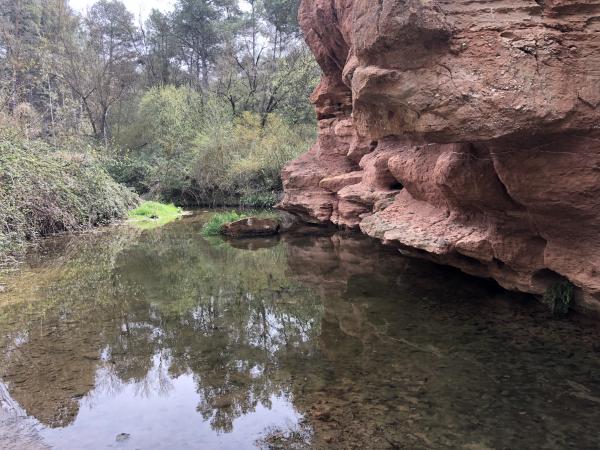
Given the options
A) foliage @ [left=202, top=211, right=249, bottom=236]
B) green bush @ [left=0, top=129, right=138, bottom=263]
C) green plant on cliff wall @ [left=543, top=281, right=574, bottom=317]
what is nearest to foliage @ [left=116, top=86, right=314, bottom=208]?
green bush @ [left=0, top=129, right=138, bottom=263]

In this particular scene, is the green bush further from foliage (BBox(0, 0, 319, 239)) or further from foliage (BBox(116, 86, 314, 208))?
foliage (BBox(116, 86, 314, 208))

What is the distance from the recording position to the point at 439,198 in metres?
7.69

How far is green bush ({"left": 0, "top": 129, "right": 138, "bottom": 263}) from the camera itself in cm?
1215

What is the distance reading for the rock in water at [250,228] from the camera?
1609cm

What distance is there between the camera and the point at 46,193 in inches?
559

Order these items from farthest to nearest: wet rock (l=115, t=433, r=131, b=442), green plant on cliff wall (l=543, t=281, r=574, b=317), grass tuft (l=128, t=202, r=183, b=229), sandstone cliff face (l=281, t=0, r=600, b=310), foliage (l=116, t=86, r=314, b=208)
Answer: foliage (l=116, t=86, r=314, b=208) → grass tuft (l=128, t=202, r=183, b=229) → green plant on cliff wall (l=543, t=281, r=574, b=317) → sandstone cliff face (l=281, t=0, r=600, b=310) → wet rock (l=115, t=433, r=131, b=442)

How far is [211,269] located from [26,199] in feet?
20.1

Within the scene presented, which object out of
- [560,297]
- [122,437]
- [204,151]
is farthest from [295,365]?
[204,151]

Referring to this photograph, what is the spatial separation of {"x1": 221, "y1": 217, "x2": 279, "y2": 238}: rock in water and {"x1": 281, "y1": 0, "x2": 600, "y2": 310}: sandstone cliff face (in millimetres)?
9496

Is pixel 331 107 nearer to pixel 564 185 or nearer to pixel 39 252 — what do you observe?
pixel 39 252

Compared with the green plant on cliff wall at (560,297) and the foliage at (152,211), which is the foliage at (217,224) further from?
the green plant on cliff wall at (560,297)

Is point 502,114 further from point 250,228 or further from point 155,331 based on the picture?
point 250,228

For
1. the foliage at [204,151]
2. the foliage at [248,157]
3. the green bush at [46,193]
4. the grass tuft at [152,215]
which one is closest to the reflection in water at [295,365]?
the green bush at [46,193]

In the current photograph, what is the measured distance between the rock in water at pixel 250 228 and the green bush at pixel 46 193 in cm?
496
